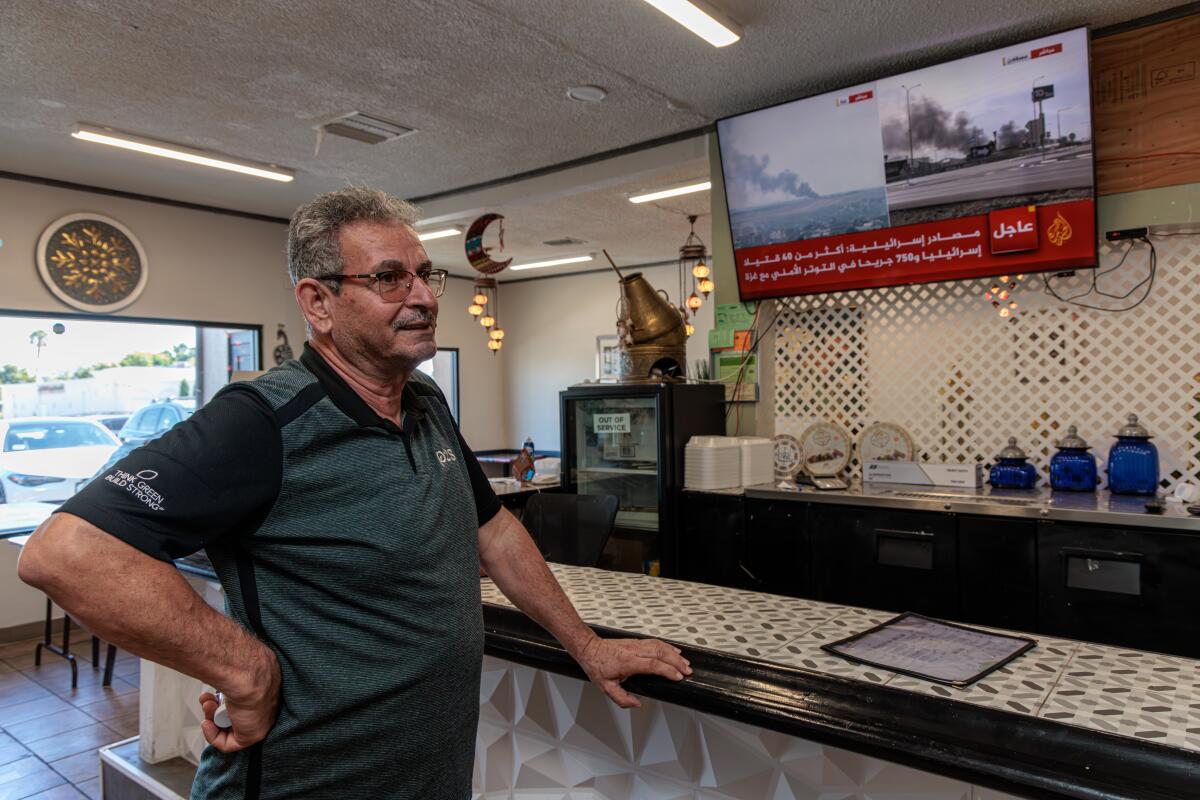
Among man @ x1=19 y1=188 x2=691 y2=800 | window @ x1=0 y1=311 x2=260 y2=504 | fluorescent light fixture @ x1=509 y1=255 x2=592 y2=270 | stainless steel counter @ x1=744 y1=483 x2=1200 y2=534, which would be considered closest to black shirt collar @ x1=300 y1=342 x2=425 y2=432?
man @ x1=19 y1=188 x2=691 y2=800

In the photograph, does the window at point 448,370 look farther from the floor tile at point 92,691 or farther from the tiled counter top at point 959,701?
the tiled counter top at point 959,701

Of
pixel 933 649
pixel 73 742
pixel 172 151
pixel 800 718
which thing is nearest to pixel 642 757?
pixel 800 718

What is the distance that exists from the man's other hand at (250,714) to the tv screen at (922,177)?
10.6ft

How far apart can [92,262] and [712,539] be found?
489 cm

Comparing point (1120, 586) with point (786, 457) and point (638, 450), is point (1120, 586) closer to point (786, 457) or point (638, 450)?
point (786, 457)

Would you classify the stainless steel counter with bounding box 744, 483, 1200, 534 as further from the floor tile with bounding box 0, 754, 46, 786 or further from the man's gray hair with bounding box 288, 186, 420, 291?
the floor tile with bounding box 0, 754, 46, 786

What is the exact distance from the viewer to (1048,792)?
3.18ft

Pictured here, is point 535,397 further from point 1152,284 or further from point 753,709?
point 753,709

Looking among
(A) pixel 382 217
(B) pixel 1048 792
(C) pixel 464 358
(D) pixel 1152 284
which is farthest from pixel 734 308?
(C) pixel 464 358

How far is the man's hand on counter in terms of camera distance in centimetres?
135

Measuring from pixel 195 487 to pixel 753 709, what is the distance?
0.90m

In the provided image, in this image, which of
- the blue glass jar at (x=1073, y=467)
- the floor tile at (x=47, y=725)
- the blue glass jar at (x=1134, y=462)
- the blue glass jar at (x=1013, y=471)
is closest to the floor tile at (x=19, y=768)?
the floor tile at (x=47, y=725)

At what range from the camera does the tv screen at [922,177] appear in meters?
3.05

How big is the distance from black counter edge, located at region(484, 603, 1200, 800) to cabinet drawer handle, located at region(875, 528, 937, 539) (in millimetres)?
1958
